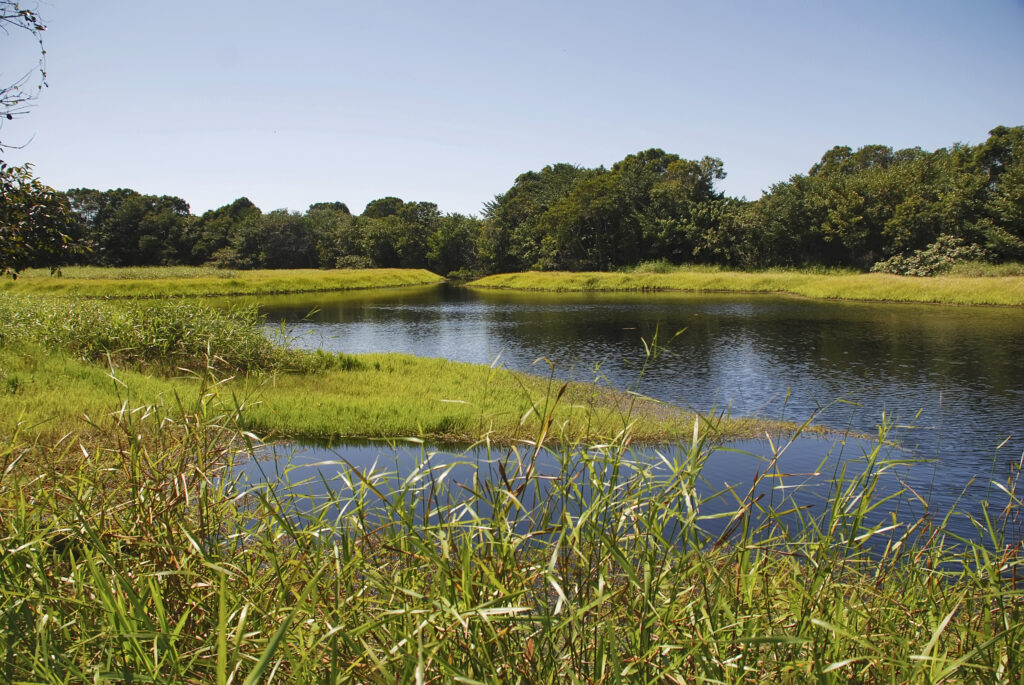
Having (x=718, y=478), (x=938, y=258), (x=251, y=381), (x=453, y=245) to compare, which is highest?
(x=453, y=245)

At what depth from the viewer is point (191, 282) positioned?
53781 mm

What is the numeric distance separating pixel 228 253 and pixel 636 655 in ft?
292

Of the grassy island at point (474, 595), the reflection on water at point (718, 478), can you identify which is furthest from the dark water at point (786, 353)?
the grassy island at point (474, 595)

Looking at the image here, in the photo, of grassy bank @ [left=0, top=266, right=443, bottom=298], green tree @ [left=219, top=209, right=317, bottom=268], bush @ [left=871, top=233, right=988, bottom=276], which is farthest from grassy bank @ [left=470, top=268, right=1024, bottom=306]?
green tree @ [left=219, top=209, right=317, bottom=268]

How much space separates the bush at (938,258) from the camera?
47.0m

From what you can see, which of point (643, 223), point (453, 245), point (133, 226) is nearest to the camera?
point (643, 223)

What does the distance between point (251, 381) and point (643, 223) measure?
197ft

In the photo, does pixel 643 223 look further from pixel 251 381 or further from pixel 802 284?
pixel 251 381

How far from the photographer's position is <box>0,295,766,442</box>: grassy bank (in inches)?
418

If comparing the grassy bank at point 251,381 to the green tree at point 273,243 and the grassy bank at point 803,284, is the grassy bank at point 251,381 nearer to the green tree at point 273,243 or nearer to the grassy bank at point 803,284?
the grassy bank at point 803,284

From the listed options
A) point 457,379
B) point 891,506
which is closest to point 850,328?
point 457,379

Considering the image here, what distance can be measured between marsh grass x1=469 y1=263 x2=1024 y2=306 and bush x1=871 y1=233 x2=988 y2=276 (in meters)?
2.80

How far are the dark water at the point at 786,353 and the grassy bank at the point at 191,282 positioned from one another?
1080 centimetres

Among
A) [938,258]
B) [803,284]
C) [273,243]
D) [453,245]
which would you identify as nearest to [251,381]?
[803,284]
